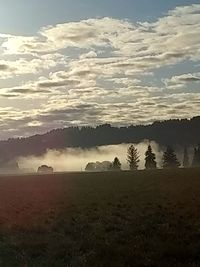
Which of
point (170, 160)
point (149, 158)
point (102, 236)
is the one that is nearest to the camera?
point (102, 236)

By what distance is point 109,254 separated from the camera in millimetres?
15266

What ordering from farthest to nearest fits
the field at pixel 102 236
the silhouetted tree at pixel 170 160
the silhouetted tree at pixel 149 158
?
the silhouetted tree at pixel 170 160 < the silhouetted tree at pixel 149 158 < the field at pixel 102 236

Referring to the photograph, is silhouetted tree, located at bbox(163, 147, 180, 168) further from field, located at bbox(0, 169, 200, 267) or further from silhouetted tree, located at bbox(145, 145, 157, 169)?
field, located at bbox(0, 169, 200, 267)

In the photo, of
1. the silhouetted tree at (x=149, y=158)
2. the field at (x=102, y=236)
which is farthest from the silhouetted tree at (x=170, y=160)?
the field at (x=102, y=236)

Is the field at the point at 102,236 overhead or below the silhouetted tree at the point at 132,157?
below

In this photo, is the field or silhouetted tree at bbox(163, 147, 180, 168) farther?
silhouetted tree at bbox(163, 147, 180, 168)

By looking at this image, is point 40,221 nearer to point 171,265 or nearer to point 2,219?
point 2,219

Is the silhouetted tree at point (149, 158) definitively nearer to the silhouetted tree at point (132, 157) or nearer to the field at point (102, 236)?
the silhouetted tree at point (132, 157)

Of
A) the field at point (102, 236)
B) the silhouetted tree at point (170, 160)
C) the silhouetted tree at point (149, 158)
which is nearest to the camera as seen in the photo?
the field at point (102, 236)

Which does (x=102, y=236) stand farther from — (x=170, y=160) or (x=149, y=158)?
(x=170, y=160)

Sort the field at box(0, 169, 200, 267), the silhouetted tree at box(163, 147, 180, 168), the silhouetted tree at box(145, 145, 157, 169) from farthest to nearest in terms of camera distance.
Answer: the silhouetted tree at box(163, 147, 180, 168) → the silhouetted tree at box(145, 145, 157, 169) → the field at box(0, 169, 200, 267)

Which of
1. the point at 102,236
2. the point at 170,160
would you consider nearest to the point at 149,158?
the point at 170,160

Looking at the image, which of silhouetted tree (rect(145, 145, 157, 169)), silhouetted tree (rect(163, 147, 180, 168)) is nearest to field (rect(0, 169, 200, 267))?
silhouetted tree (rect(145, 145, 157, 169))

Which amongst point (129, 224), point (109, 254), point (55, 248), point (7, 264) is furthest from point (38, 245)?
point (129, 224)
